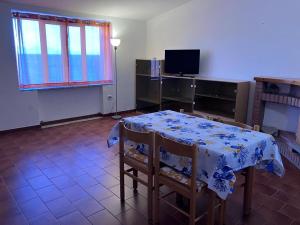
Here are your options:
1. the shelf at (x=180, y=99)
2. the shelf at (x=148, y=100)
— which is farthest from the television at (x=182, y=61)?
the shelf at (x=148, y=100)

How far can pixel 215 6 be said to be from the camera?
4.47 metres

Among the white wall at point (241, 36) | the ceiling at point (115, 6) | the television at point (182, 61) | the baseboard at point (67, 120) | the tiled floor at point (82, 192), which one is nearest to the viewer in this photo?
the tiled floor at point (82, 192)

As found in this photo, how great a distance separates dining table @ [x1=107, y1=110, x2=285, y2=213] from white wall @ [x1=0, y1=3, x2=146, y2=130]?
2698mm

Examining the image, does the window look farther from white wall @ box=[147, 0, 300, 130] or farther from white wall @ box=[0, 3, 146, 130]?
white wall @ box=[147, 0, 300, 130]

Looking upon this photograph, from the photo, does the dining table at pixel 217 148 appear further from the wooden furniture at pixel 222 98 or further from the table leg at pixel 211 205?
the wooden furniture at pixel 222 98

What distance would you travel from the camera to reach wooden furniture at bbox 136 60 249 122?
414cm

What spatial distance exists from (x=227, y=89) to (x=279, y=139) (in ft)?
4.03

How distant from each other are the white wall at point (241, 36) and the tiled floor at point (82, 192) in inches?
60.4

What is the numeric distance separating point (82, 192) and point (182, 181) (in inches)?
47.5

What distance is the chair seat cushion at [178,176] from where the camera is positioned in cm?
181

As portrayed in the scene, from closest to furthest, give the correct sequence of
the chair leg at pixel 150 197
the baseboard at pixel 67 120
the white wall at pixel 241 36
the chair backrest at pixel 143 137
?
the chair backrest at pixel 143 137
the chair leg at pixel 150 197
the white wall at pixel 241 36
the baseboard at pixel 67 120

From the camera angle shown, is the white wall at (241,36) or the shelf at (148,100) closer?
the white wall at (241,36)

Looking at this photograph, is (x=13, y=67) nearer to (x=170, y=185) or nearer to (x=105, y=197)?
(x=105, y=197)

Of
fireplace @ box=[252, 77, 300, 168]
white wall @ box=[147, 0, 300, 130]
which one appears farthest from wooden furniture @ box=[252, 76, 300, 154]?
white wall @ box=[147, 0, 300, 130]
